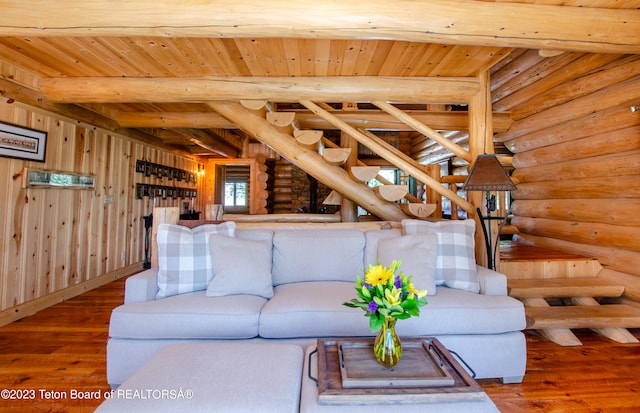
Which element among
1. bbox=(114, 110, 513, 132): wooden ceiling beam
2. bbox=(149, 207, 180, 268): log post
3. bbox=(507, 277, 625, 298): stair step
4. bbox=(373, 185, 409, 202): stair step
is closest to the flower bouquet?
bbox=(149, 207, 180, 268): log post

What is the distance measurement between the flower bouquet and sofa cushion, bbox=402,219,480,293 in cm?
114

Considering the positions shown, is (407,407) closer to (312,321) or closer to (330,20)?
(312,321)

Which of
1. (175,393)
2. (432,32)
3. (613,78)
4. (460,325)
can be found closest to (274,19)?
(432,32)

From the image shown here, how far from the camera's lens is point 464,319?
71.9 inches

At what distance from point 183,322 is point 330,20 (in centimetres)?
211

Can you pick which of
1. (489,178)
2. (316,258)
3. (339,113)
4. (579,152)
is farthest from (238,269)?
(579,152)

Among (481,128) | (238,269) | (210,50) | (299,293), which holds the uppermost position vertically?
(210,50)

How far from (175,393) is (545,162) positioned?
441cm

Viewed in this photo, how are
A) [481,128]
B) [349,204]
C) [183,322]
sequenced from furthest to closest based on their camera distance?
[349,204], [481,128], [183,322]

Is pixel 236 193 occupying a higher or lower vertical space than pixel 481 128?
lower

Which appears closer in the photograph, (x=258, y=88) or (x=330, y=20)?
(x=330, y=20)

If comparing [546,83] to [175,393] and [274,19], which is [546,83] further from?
[175,393]

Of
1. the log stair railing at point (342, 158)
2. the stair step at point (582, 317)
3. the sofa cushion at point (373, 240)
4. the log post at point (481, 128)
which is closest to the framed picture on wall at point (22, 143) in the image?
the log stair railing at point (342, 158)

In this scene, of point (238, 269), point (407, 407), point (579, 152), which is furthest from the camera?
point (579, 152)
